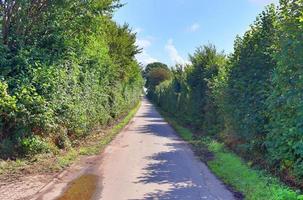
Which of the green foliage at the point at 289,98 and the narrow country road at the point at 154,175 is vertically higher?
the green foliage at the point at 289,98

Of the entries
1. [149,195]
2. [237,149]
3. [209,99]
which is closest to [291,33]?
[149,195]

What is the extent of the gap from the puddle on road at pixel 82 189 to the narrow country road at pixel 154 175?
0.18 m

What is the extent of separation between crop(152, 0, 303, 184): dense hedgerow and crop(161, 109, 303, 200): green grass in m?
0.43

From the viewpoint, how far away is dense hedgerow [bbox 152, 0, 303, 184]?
7.64 meters

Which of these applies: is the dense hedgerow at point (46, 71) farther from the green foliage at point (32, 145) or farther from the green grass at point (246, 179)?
the green grass at point (246, 179)

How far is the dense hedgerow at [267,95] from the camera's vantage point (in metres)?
7.64

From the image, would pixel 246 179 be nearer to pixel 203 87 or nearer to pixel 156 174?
pixel 156 174

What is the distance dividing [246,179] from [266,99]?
88.6 inches

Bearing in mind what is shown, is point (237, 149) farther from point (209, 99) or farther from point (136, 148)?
point (209, 99)

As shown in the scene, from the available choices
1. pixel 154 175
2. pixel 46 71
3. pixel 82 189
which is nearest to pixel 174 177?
pixel 154 175

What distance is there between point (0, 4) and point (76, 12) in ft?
8.83

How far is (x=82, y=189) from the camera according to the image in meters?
7.86

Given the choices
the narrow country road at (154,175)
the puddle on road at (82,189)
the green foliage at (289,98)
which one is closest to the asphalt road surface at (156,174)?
the narrow country road at (154,175)

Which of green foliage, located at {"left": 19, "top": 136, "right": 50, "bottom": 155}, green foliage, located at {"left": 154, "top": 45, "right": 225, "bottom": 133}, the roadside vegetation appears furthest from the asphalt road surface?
green foliage, located at {"left": 154, "top": 45, "right": 225, "bottom": 133}
